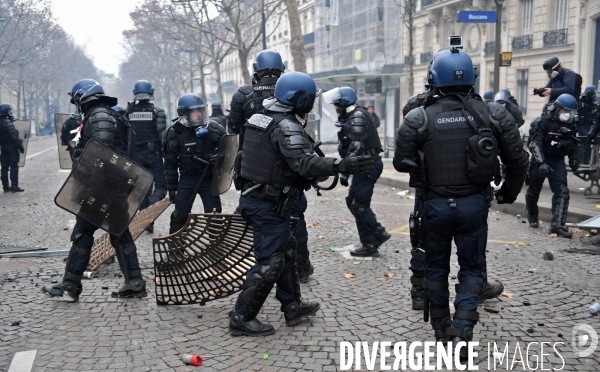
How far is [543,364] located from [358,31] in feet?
94.1

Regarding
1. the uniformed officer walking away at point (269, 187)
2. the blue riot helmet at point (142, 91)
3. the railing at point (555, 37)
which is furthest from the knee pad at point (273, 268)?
the railing at point (555, 37)

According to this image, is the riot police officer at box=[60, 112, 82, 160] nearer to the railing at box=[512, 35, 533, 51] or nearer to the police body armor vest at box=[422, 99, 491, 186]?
the police body armor vest at box=[422, 99, 491, 186]

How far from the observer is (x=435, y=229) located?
12.3 feet

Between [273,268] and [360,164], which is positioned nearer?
[360,164]

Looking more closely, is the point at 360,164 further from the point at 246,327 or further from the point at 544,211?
the point at 544,211

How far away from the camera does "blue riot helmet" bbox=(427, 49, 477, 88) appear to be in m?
3.69

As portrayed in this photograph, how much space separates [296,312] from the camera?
427cm

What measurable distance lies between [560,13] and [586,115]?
15919 mm

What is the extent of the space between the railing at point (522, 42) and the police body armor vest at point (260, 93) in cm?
2335

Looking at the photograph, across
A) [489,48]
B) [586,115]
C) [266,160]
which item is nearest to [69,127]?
[266,160]

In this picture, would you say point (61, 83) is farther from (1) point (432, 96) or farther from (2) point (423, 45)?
(1) point (432, 96)

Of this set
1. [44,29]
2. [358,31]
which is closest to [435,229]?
[358,31]

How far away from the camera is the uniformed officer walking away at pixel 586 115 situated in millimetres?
10031

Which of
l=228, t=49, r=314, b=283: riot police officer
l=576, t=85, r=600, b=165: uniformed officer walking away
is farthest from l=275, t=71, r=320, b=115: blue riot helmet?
l=576, t=85, r=600, b=165: uniformed officer walking away
